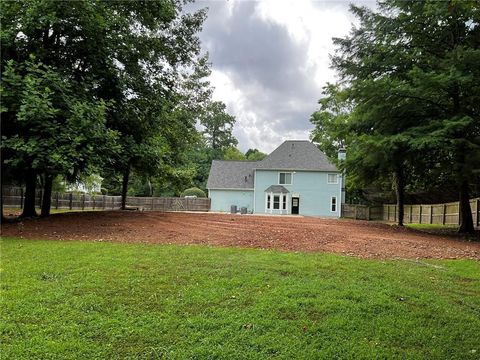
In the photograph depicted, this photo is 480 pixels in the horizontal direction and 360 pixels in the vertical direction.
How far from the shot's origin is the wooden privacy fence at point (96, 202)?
21.4 metres

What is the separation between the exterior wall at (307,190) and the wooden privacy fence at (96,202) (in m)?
5.63

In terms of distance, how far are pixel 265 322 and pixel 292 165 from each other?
33.3m

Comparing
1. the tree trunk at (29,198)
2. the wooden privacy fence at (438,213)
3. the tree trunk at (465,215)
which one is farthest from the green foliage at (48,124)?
the wooden privacy fence at (438,213)

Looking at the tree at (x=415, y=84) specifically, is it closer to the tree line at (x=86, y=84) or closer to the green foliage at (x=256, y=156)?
the tree line at (x=86, y=84)

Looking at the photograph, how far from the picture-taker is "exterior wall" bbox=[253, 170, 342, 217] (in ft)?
119

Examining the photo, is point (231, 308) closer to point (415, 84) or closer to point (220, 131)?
point (415, 84)

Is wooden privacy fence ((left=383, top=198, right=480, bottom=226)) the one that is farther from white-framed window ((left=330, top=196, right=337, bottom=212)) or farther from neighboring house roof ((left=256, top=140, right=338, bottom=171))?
neighboring house roof ((left=256, top=140, right=338, bottom=171))

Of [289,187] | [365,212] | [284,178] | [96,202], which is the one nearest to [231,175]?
[284,178]

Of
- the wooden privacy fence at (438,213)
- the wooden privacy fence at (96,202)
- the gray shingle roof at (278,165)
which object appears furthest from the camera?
the gray shingle roof at (278,165)

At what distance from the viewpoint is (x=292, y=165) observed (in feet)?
121

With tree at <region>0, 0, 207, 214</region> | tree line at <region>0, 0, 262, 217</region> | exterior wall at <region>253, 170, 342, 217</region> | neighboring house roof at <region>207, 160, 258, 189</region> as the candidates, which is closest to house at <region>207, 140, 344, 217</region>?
exterior wall at <region>253, 170, 342, 217</region>

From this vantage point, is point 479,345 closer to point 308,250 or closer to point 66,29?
point 308,250

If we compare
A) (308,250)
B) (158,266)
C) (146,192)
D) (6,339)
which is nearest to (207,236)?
(308,250)

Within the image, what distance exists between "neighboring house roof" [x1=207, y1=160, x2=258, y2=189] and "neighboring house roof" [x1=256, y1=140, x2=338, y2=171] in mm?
2402
